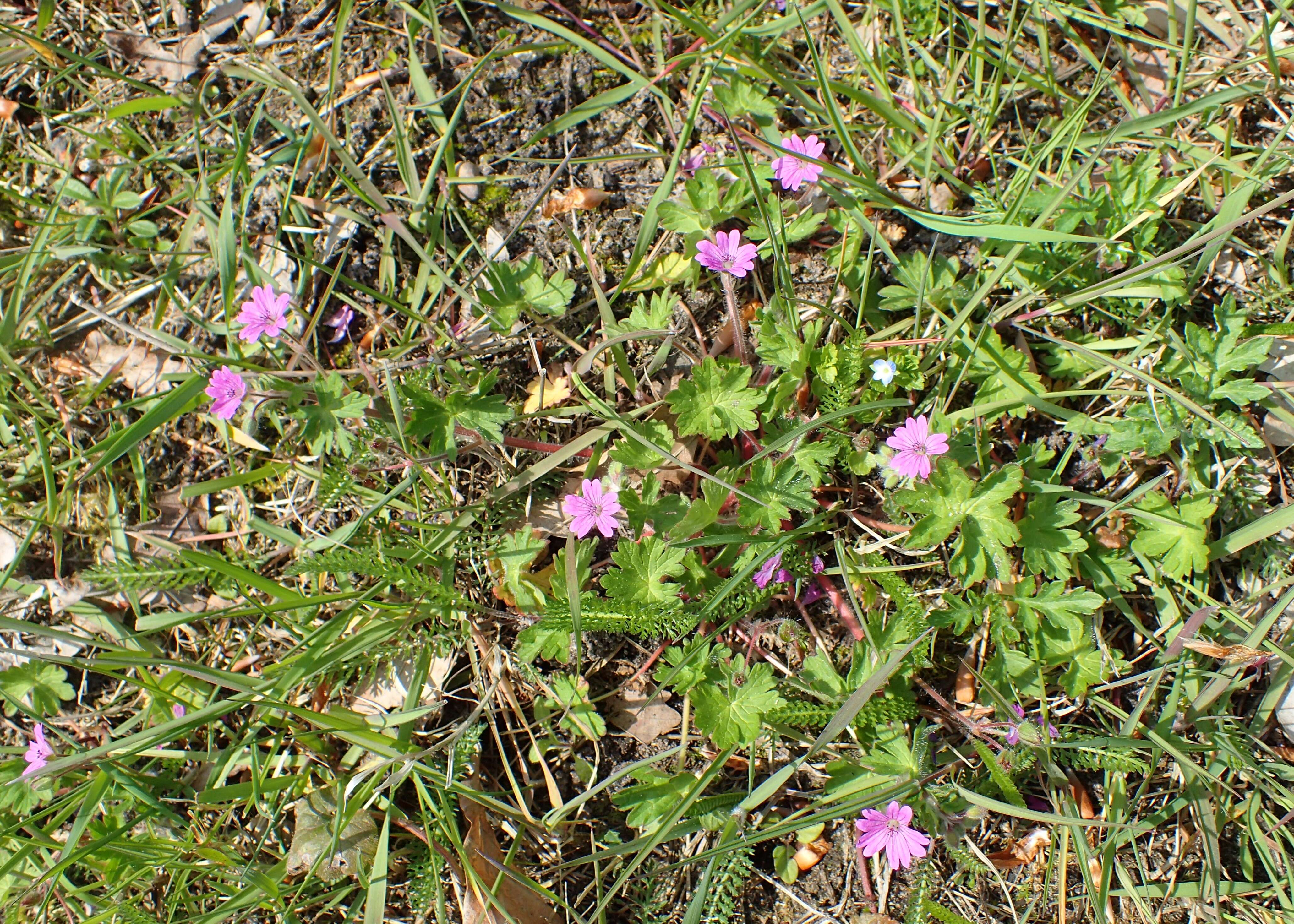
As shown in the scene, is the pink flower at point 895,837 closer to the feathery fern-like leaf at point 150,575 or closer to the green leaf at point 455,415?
the green leaf at point 455,415

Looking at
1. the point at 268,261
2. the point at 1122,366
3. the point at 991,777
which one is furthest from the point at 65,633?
the point at 1122,366

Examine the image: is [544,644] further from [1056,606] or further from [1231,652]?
[1231,652]

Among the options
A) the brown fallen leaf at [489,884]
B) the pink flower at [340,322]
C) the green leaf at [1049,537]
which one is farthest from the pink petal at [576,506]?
the green leaf at [1049,537]

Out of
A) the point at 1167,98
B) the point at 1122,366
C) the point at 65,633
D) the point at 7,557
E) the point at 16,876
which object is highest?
A: the point at 1167,98

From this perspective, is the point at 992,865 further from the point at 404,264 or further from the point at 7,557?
the point at 7,557

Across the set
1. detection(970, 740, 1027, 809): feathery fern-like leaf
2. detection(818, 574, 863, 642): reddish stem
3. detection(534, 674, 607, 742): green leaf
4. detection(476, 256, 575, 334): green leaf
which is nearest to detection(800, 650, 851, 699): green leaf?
detection(818, 574, 863, 642): reddish stem

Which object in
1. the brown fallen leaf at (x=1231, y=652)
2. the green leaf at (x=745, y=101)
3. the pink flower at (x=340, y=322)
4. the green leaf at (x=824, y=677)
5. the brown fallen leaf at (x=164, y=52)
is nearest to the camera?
the brown fallen leaf at (x=1231, y=652)
